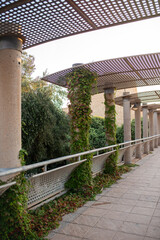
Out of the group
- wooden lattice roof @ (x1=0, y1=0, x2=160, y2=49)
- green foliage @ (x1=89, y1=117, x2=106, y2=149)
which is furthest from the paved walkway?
green foliage @ (x1=89, y1=117, x2=106, y2=149)

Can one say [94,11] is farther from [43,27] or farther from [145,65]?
[145,65]

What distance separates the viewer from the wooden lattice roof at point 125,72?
17.2 feet

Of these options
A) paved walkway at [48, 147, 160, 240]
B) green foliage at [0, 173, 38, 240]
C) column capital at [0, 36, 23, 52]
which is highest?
column capital at [0, 36, 23, 52]

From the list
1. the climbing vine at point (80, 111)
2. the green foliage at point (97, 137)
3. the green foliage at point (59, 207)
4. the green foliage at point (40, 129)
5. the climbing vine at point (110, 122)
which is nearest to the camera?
the green foliage at point (59, 207)

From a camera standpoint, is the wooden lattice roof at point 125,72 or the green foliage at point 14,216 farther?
the wooden lattice roof at point 125,72

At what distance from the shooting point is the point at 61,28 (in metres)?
3.48

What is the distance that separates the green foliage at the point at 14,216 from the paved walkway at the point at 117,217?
1.33 ft

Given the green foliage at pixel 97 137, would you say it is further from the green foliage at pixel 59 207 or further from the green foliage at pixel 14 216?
the green foliage at pixel 14 216

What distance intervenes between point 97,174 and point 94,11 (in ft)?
15.4

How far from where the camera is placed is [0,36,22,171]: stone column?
327 centimetres

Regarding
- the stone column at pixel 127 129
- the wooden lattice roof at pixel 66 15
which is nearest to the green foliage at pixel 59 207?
the wooden lattice roof at pixel 66 15

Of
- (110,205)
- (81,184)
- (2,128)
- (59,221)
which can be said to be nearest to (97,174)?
(81,184)

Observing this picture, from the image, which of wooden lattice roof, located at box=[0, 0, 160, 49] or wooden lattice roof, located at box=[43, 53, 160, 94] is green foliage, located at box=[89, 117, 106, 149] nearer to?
wooden lattice roof, located at box=[43, 53, 160, 94]

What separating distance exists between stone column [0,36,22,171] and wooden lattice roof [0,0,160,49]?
26cm
